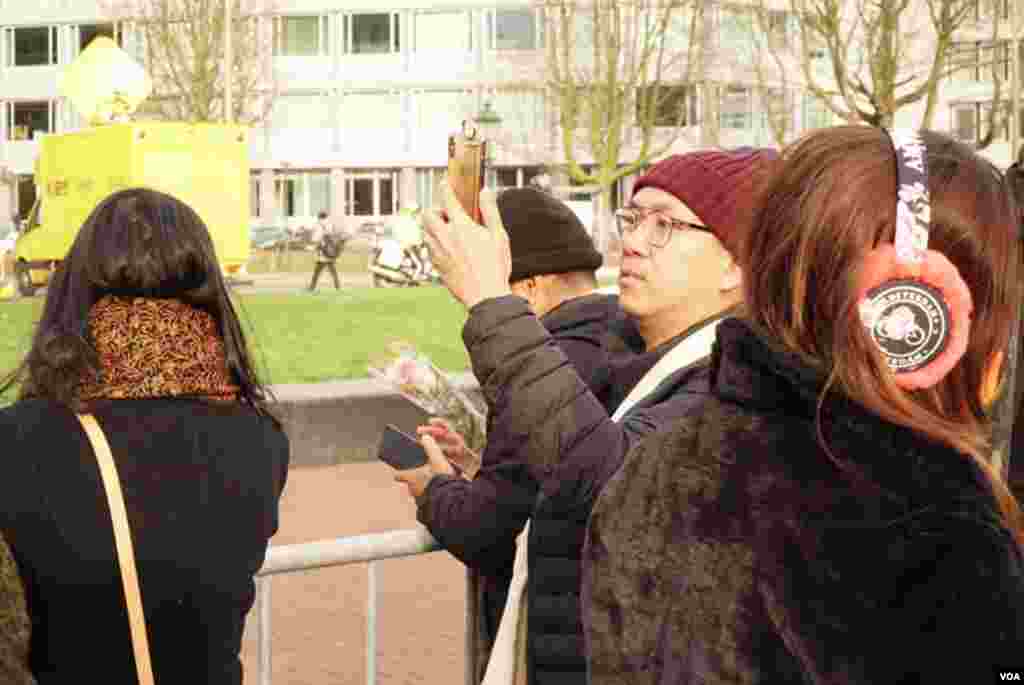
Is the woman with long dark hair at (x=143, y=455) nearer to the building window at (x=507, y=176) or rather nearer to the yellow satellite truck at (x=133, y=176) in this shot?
the yellow satellite truck at (x=133, y=176)

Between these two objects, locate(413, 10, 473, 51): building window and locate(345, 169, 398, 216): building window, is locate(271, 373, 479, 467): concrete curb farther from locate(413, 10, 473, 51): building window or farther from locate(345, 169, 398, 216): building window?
locate(345, 169, 398, 216): building window

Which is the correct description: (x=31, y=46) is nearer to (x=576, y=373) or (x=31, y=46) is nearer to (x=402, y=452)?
(x=402, y=452)

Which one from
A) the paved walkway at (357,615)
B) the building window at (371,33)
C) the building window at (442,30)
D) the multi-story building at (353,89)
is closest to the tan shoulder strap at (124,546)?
the paved walkway at (357,615)

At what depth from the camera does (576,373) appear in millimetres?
2641

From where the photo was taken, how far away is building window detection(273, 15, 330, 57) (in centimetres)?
7644

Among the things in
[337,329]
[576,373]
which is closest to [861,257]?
[576,373]

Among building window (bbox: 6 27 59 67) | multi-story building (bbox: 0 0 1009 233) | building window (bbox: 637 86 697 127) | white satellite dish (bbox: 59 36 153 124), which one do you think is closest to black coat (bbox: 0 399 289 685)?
white satellite dish (bbox: 59 36 153 124)

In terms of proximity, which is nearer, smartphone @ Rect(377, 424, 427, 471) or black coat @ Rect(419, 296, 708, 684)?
black coat @ Rect(419, 296, 708, 684)

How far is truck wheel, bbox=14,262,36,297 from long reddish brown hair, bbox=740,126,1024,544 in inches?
1023

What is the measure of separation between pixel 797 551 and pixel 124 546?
116cm

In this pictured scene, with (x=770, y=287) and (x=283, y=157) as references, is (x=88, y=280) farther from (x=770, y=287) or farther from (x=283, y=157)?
(x=283, y=157)

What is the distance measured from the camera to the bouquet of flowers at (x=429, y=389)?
361 cm

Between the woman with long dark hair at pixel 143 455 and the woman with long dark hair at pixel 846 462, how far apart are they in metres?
0.90

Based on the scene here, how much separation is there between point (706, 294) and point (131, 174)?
73.8 ft
